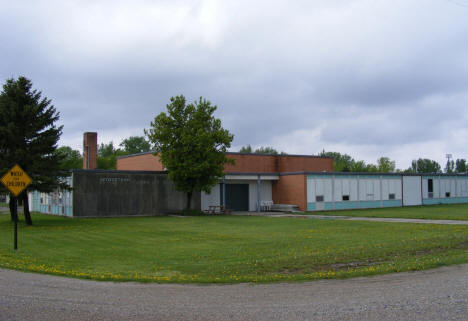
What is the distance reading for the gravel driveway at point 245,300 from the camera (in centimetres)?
683

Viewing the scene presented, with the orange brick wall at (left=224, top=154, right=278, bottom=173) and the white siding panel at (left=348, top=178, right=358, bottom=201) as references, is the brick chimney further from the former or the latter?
the white siding panel at (left=348, top=178, right=358, bottom=201)

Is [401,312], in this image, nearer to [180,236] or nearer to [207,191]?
[180,236]

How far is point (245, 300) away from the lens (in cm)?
784

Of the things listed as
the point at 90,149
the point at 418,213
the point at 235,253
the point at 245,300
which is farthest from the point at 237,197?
the point at 245,300

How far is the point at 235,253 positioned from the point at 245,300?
606 centimetres

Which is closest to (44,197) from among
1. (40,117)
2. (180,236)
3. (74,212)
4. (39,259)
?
(74,212)

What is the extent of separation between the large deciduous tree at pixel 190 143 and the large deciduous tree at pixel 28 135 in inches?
334

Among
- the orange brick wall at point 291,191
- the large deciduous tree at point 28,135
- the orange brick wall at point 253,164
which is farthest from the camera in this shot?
the orange brick wall at point 253,164

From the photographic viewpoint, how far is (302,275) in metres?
10.0

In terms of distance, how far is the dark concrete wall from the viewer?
3228cm

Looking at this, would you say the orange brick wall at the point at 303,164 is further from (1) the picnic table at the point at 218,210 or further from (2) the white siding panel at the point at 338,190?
(1) the picnic table at the point at 218,210

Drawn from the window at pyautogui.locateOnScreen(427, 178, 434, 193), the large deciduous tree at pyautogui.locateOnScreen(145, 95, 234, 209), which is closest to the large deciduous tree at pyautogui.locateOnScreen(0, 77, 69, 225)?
the large deciduous tree at pyautogui.locateOnScreen(145, 95, 234, 209)

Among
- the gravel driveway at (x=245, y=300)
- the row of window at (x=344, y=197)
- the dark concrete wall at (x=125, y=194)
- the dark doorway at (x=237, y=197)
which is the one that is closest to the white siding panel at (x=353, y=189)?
the row of window at (x=344, y=197)

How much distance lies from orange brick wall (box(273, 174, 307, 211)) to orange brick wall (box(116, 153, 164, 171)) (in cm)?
1075
